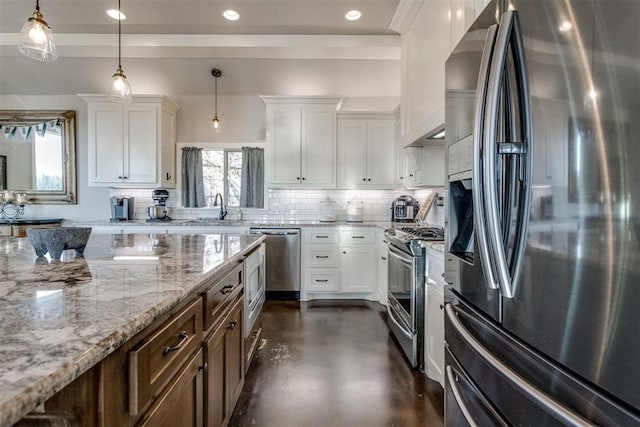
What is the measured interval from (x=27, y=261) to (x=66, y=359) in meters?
1.16

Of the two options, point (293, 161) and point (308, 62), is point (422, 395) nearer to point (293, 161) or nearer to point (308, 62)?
point (293, 161)

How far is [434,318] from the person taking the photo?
2.11 meters

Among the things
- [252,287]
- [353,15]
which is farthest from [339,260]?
[353,15]

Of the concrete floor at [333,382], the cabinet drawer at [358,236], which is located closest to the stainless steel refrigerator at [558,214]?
the concrete floor at [333,382]

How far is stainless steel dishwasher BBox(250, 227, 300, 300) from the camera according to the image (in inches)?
161

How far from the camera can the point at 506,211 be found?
2.91 ft

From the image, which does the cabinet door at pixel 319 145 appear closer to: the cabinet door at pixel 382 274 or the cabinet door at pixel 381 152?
the cabinet door at pixel 381 152

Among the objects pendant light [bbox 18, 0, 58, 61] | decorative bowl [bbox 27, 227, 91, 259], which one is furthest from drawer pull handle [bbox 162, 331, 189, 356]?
pendant light [bbox 18, 0, 58, 61]

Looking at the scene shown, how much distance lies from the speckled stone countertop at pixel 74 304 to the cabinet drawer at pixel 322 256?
7.94ft

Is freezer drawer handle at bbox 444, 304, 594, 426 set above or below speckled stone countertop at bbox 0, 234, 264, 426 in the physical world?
below

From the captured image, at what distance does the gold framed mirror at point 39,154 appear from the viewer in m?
4.65

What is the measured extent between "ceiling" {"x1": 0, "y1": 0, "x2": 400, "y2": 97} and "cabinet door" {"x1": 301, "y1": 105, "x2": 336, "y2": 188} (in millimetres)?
513

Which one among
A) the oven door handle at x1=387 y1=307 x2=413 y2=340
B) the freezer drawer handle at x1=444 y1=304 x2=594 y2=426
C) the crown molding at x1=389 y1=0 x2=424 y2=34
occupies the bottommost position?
the oven door handle at x1=387 y1=307 x2=413 y2=340

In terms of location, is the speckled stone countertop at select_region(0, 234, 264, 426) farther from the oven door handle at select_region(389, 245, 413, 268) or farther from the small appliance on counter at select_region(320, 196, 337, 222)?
the small appliance on counter at select_region(320, 196, 337, 222)
